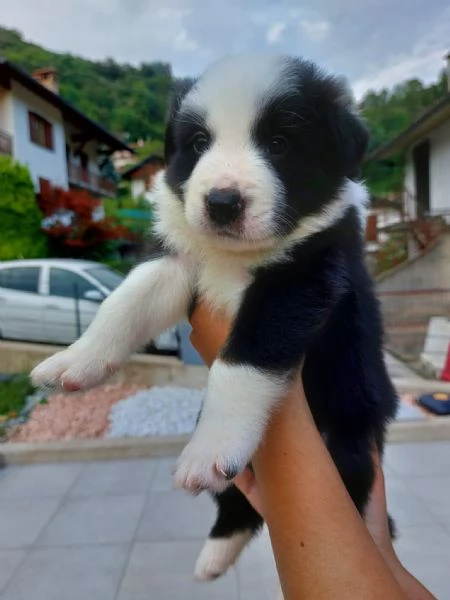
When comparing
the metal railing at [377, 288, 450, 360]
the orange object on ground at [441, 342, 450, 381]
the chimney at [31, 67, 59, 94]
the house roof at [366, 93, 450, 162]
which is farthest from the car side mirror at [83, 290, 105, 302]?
the orange object on ground at [441, 342, 450, 381]

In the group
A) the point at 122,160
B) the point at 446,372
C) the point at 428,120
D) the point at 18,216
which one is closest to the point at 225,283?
the point at 428,120

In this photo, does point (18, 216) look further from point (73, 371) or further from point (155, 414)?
point (73, 371)

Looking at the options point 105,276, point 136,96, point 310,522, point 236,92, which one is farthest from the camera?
point 105,276

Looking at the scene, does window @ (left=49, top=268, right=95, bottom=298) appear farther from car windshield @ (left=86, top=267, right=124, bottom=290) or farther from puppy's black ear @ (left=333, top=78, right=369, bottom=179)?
puppy's black ear @ (left=333, top=78, right=369, bottom=179)

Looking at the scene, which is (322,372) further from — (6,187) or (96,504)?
(6,187)

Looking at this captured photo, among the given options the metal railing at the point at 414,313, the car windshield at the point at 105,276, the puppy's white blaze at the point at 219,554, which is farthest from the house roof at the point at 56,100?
the metal railing at the point at 414,313

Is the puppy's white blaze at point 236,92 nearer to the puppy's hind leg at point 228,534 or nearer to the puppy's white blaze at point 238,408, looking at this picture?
the puppy's white blaze at point 238,408

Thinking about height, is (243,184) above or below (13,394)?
above
